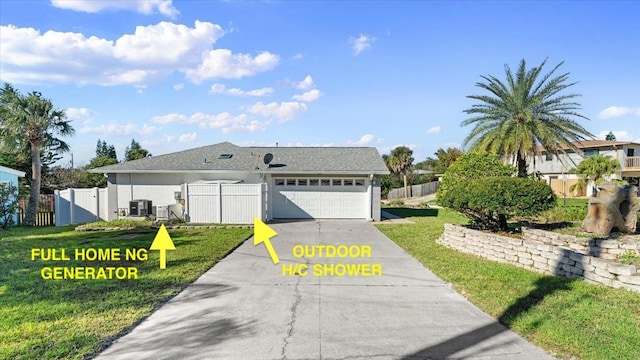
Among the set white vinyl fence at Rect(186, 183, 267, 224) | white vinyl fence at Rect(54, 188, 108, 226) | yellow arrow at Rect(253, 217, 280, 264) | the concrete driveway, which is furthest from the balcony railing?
white vinyl fence at Rect(54, 188, 108, 226)

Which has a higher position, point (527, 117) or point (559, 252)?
point (527, 117)

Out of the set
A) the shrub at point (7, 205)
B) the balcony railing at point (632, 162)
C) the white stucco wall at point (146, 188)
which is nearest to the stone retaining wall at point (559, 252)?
the white stucco wall at point (146, 188)

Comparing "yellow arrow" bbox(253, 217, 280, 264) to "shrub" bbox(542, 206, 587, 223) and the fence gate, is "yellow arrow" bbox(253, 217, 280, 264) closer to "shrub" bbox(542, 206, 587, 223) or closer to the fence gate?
"shrub" bbox(542, 206, 587, 223)

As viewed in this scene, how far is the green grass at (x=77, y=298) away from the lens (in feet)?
13.6

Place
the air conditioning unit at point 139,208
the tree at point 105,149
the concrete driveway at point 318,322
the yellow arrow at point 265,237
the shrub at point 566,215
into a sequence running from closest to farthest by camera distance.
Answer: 1. the concrete driveway at point 318,322
2. the yellow arrow at point 265,237
3. the shrub at point 566,215
4. the air conditioning unit at point 139,208
5. the tree at point 105,149

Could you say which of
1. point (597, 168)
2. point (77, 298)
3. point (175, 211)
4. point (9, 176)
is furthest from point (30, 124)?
point (597, 168)

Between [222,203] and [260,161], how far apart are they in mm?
3368

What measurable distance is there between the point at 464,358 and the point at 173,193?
15.0 meters

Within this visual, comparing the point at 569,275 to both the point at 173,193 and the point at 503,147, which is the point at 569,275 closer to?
the point at 503,147

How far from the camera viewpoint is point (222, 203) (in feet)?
50.2

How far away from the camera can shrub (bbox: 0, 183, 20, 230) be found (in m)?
14.6

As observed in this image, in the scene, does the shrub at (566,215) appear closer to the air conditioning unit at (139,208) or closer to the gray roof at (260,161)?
the gray roof at (260,161)

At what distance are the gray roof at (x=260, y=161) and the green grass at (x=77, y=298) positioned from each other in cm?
631

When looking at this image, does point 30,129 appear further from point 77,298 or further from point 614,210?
point 614,210
